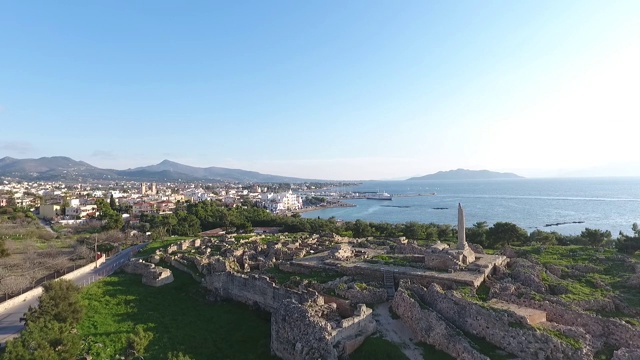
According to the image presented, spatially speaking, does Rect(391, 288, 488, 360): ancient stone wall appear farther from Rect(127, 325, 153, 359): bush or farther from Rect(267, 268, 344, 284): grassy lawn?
Rect(127, 325, 153, 359): bush

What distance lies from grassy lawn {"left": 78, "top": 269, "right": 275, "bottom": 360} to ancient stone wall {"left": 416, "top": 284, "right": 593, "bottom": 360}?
839 cm

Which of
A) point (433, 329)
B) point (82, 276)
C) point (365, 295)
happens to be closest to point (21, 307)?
point (82, 276)

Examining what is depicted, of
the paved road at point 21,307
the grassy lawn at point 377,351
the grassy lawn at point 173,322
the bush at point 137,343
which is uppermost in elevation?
the grassy lawn at point 377,351

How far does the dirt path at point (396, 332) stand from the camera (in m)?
16.2

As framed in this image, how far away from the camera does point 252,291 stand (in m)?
23.8

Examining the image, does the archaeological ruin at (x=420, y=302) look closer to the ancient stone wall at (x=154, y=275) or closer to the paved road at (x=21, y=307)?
the ancient stone wall at (x=154, y=275)

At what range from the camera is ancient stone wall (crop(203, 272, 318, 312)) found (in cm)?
2075

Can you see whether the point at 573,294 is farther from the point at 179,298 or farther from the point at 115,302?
the point at 115,302

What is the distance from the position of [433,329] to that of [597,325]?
6746 mm

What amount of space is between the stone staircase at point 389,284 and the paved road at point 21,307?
19.4 meters

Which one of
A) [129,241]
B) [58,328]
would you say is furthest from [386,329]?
[129,241]

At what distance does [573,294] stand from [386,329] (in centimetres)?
983

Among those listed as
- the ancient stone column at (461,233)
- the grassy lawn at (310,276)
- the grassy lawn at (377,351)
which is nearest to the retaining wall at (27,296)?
the grassy lawn at (310,276)

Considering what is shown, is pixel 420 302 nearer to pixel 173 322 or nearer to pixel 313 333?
pixel 313 333
